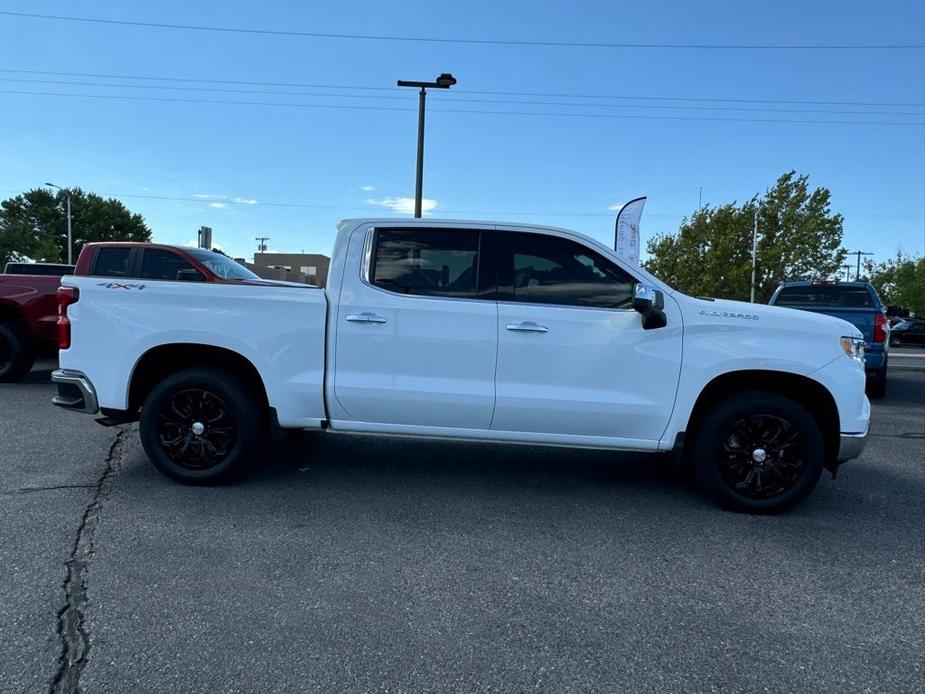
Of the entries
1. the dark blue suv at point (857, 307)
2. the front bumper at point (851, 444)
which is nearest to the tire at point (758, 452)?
the front bumper at point (851, 444)

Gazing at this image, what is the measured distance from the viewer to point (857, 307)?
1002cm

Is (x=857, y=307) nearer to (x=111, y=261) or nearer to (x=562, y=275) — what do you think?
(x=562, y=275)

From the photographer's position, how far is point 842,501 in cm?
488

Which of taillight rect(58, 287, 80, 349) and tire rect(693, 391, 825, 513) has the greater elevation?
taillight rect(58, 287, 80, 349)

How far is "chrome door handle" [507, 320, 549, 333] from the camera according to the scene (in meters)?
4.43

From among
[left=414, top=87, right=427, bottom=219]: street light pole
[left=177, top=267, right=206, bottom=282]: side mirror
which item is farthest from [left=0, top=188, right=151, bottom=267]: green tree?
[left=177, top=267, right=206, bottom=282]: side mirror

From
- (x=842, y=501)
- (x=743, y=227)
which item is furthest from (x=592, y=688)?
(x=743, y=227)

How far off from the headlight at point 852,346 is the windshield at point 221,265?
23.6ft

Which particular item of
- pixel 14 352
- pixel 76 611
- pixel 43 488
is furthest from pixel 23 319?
pixel 76 611

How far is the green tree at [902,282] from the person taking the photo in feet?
166

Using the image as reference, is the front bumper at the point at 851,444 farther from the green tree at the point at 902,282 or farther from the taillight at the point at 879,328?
the green tree at the point at 902,282

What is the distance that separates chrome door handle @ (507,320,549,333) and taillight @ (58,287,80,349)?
3.09 m

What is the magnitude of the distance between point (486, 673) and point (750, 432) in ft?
8.77

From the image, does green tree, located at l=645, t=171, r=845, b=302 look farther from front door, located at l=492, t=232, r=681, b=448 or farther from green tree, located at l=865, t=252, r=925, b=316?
front door, located at l=492, t=232, r=681, b=448
